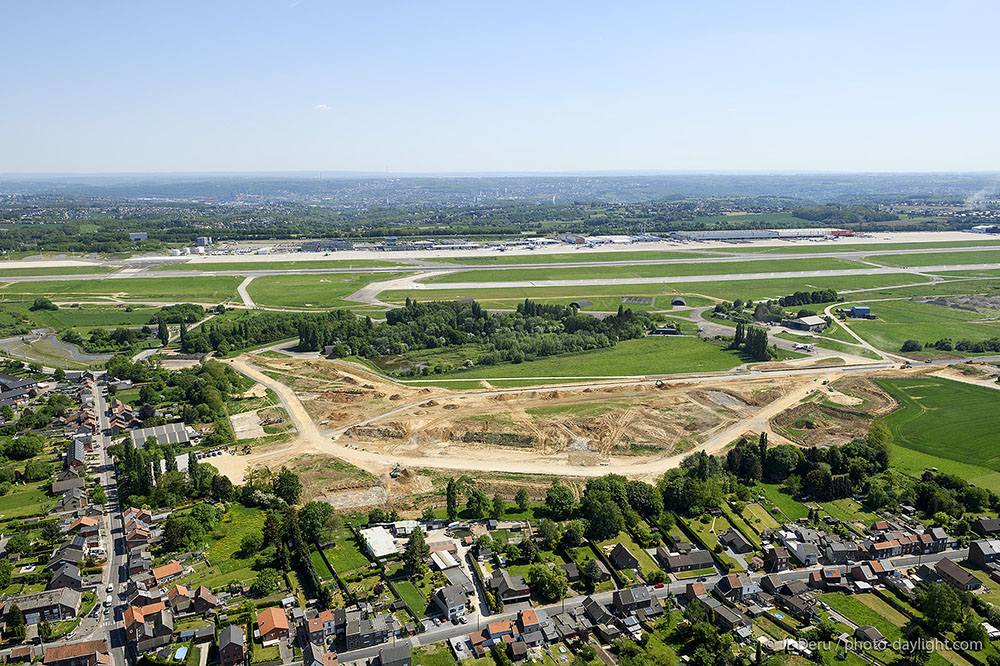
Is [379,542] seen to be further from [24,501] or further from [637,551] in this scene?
[24,501]

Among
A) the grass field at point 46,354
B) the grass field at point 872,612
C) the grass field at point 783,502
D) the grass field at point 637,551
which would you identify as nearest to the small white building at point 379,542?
the grass field at point 637,551

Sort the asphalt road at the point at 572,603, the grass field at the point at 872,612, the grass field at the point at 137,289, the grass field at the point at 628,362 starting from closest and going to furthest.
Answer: the asphalt road at the point at 572,603
the grass field at the point at 872,612
the grass field at the point at 628,362
the grass field at the point at 137,289

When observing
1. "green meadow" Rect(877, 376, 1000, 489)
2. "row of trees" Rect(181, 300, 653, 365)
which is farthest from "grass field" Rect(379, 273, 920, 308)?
"green meadow" Rect(877, 376, 1000, 489)

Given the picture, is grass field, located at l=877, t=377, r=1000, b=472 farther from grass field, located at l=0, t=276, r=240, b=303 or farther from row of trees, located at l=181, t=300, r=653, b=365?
grass field, located at l=0, t=276, r=240, b=303

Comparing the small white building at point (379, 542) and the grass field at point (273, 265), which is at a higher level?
the grass field at point (273, 265)

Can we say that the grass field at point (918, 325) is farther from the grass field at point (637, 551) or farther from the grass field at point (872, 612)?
the grass field at point (637, 551)

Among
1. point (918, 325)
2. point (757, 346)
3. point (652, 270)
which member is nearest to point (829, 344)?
point (757, 346)

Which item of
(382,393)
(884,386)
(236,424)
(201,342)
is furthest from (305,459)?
(884,386)
